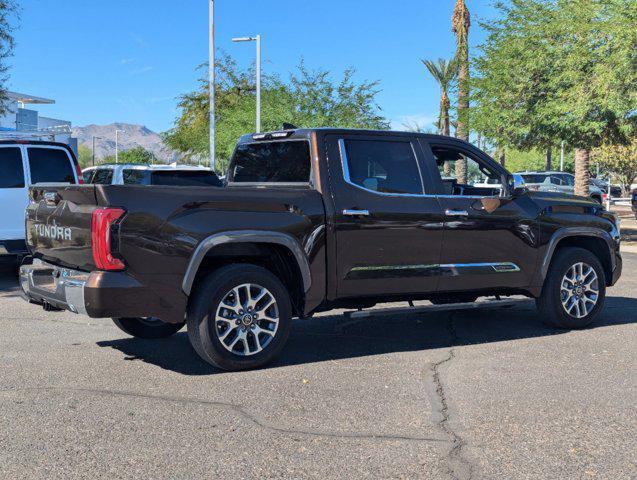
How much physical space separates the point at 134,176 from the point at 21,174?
3.32 meters

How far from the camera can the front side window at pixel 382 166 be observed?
6.79 metres

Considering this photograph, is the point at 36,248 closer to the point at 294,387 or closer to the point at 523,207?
the point at 294,387

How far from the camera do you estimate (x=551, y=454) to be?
429 centimetres

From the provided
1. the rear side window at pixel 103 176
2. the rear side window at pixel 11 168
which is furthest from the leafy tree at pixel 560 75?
the rear side window at pixel 11 168

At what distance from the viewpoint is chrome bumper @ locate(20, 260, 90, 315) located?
18.6 feet

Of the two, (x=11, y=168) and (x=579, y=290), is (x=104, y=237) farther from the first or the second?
(x=11, y=168)

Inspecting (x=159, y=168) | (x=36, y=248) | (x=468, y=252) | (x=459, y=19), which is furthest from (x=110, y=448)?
(x=459, y=19)

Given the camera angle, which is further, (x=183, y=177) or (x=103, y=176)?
(x=103, y=176)

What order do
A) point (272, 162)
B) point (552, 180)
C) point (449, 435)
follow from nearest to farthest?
1. point (449, 435)
2. point (272, 162)
3. point (552, 180)

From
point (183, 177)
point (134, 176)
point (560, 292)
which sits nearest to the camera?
point (560, 292)

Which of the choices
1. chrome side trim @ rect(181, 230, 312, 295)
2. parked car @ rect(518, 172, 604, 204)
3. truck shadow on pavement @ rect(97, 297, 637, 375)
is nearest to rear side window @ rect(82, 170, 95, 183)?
truck shadow on pavement @ rect(97, 297, 637, 375)

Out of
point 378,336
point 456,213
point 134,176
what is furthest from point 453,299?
point 134,176

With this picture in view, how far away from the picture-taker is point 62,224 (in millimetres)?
6078

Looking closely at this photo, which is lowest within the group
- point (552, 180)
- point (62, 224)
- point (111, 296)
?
point (111, 296)
